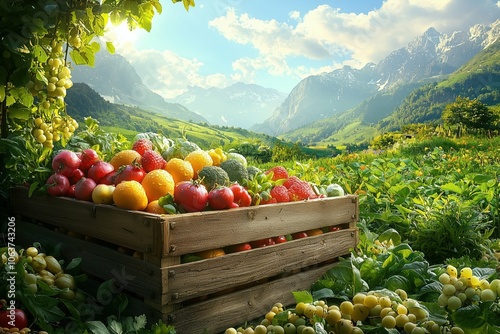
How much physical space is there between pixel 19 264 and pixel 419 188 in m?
4.14

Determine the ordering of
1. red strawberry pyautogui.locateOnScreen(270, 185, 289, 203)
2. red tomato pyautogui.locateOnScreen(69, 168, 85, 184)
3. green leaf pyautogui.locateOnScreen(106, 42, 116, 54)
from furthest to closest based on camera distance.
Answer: green leaf pyautogui.locateOnScreen(106, 42, 116, 54) < red tomato pyautogui.locateOnScreen(69, 168, 85, 184) < red strawberry pyautogui.locateOnScreen(270, 185, 289, 203)

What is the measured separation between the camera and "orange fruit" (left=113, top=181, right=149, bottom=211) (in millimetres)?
2281

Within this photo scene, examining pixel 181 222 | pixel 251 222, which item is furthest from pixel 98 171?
pixel 251 222

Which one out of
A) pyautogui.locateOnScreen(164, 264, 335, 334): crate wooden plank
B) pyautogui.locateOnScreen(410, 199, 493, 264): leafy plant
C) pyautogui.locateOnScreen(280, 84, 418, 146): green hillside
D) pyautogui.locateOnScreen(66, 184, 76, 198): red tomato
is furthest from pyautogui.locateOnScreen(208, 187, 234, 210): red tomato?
pyautogui.locateOnScreen(280, 84, 418, 146): green hillside

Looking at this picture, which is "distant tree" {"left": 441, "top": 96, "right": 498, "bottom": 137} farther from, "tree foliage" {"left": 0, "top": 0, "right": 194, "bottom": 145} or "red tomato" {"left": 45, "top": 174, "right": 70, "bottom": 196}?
"red tomato" {"left": 45, "top": 174, "right": 70, "bottom": 196}

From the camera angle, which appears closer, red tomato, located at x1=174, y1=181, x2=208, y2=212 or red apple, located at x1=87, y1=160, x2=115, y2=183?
red tomato, located at x1=174, y1=181, x2=208, y2=212

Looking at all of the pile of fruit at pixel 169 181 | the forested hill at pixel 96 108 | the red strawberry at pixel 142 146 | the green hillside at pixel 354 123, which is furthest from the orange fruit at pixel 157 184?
the green hillside at pixel 354 123

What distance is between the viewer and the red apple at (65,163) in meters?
2.85

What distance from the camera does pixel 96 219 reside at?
2.46 metres

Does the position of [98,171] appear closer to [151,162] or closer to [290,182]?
[151,162]

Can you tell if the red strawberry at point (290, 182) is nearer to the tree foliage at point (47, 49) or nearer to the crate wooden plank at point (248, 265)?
the crate wooden plank at point (248, 265)

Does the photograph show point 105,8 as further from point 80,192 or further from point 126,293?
point 126,293

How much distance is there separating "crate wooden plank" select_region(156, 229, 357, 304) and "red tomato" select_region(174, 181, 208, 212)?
0.27m

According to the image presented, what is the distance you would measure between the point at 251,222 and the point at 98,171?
3.18 feet
